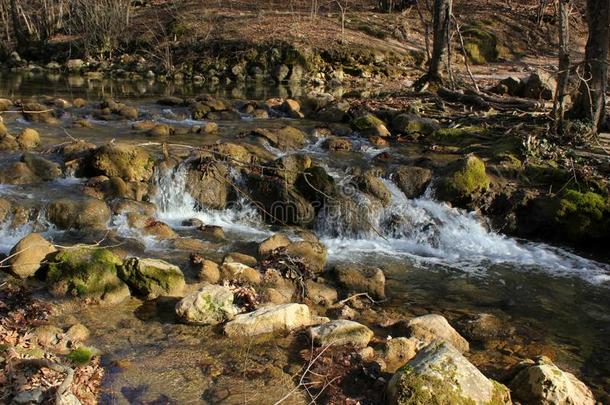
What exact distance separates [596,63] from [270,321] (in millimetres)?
8843

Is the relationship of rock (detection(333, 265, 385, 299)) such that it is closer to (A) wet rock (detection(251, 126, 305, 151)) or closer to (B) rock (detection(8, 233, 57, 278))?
(B) rock (detection(8, 233, 57, 278))

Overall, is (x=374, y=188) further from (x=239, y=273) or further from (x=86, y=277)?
(x=86, y=277)

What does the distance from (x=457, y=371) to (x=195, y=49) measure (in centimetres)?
2503

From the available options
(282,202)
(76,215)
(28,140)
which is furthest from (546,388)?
(28,140)

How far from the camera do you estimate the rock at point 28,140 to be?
35.1 ft

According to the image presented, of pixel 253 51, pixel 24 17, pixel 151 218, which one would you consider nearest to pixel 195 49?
pixel 253 51

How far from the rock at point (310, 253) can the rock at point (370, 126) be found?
6.02 metres

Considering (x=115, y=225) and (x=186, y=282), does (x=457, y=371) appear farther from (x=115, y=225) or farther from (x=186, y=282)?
(x=115, y=225)

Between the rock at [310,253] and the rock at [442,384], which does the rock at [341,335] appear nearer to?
the rock at [442,384]

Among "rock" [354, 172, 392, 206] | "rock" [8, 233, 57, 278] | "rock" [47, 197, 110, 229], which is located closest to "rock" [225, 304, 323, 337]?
"rock" [8, 233, 57, 278]

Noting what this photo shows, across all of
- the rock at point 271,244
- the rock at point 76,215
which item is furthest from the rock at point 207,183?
the rock at point 271,244

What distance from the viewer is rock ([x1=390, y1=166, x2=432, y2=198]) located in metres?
10.4

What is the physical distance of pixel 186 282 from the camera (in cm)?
664

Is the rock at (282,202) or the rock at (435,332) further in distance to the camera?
the rock at (282,202)
